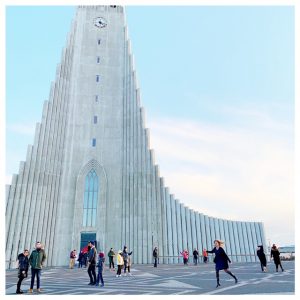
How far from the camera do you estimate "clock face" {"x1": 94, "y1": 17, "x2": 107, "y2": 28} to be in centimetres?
4028

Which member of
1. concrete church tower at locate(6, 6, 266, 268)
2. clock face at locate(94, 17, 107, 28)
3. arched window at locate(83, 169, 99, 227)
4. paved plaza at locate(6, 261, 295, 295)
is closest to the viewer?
paved plaza at locate(6, 261, 295, 295)

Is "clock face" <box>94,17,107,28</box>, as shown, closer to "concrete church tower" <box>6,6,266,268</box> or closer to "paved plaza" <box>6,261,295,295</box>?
"concrete church tower" <box>6,6,266,268</box>

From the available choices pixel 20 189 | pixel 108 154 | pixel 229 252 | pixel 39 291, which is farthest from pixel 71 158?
pixel 39 291

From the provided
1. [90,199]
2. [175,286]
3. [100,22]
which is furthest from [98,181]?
[175,286]

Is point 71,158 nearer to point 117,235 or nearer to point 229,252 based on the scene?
point 117,235

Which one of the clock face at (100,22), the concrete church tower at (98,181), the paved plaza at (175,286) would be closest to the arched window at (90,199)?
the concrete church tower at (98,181)

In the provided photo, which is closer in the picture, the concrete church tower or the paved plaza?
the paved plaza

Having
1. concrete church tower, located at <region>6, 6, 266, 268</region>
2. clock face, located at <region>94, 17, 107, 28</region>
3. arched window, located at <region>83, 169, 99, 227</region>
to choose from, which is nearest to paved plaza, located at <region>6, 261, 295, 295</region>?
concrete church tower, located at <region>6, 6, 266, 268</region>

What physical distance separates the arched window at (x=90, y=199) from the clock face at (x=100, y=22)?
2003 cm

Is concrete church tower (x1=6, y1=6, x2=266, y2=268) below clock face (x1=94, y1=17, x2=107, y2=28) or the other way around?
below

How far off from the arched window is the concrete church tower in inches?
4.2

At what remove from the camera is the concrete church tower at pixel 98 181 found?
99.8 feet

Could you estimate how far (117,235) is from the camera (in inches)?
1228

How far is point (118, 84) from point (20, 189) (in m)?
17.0
